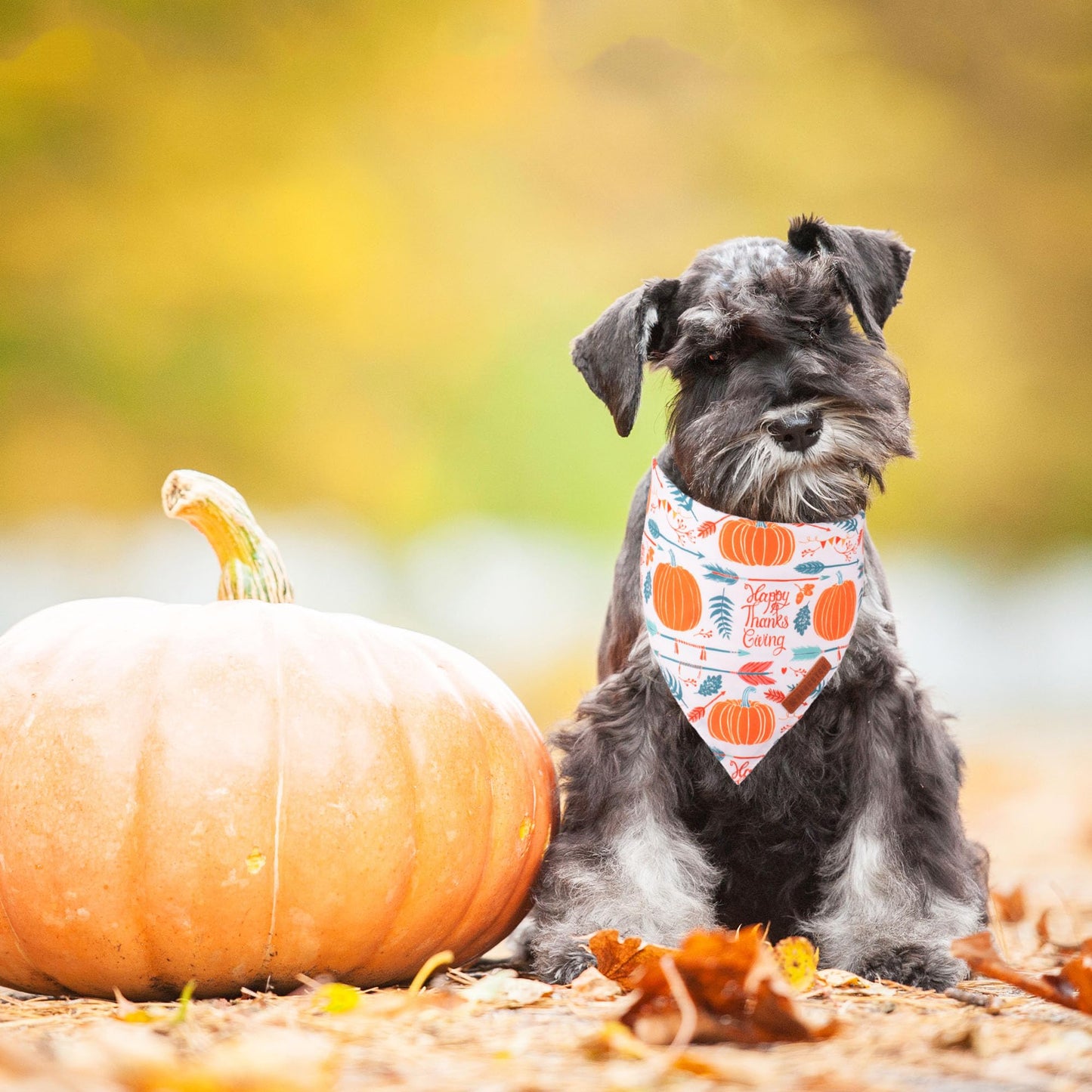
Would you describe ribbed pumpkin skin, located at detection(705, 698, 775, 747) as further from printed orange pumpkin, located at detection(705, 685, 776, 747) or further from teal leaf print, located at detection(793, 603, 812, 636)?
teal leaf print, located at detection(793, 603, 812, 636)

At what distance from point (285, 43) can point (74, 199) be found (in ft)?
7.11

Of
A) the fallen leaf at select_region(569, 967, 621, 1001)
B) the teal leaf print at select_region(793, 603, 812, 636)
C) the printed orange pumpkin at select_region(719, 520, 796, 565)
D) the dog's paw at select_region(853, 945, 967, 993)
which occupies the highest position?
the printed orange pumpkin at select_region(719, 520, 796, 565)

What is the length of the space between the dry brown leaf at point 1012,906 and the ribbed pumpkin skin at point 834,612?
1.71 meters

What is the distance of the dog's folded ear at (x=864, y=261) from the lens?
3.56 metres

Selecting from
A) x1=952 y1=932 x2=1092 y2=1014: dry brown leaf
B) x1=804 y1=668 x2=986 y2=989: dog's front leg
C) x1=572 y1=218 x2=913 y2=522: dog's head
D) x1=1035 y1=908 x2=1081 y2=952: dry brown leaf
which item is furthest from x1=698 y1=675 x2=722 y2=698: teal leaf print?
x1=1035 y1=908 x2=1081 y2=952: dry brown leaf

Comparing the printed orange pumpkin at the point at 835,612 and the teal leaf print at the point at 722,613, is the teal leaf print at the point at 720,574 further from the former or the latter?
the printed orange pumpkin at the point at 835,612

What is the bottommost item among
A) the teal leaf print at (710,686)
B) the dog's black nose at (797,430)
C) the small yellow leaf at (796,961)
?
the small yellow leaf at (796,961)

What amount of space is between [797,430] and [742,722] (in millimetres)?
811

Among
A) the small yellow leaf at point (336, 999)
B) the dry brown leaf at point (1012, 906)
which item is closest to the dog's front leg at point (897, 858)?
the dry brown leaf at point (1012, 906)

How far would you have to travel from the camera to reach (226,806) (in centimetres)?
289

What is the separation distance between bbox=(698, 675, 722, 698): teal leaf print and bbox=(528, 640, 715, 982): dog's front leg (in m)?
0.13

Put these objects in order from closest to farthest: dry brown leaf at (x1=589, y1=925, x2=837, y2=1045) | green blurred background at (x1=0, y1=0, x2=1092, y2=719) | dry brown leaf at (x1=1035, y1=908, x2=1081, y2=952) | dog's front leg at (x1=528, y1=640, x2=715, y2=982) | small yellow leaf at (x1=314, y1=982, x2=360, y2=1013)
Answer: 1. dry brown leaf at (x1=589, y1=925, x2=837, y2=1045)
2. small yellow leaf at (x1=314, y1=982, x2=360, y2=1013)
3. dog's front leg at (x1=528, y1=640, x2=715, y2=982)
4. dry brown leaf at (x1=1035, y1=908, x2=1081, y2=952)
5. green blurred background at (x1=0, y1=0, x2=1092, y2=719)

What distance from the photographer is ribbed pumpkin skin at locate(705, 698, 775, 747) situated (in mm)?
3324

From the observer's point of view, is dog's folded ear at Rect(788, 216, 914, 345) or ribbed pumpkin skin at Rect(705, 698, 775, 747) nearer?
ribbed pumpkin skin at Rect(705, 698, 775, 747)
